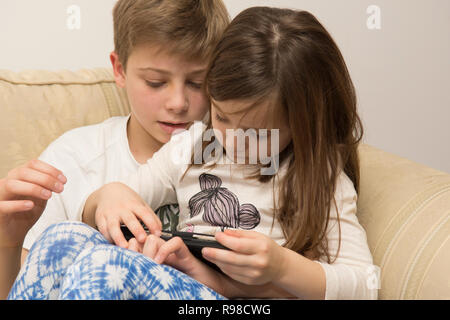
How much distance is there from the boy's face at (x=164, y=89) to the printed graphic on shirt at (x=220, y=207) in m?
0.14

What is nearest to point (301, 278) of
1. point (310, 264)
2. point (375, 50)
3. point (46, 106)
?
point (310, 264)

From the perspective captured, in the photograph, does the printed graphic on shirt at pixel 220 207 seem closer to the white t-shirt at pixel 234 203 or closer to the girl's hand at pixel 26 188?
the white t-shirt at pixel 234 203

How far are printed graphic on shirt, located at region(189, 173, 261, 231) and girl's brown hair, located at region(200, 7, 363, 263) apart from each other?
5 cm

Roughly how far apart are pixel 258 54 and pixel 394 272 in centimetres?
43

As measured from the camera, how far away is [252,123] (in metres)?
0.88

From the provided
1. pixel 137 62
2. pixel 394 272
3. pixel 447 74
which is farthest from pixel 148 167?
pixel 447 74

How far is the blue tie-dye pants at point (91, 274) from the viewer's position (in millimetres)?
694

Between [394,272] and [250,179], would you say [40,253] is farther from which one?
[394,272]

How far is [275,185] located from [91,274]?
392 millimetres

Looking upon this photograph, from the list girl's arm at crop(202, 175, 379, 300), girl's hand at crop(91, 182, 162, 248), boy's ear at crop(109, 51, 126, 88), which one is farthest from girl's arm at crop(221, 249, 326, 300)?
boy's ear at crop(109, 51, 126, 88)

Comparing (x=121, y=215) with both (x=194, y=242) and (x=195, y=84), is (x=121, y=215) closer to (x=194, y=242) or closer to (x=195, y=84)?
(x=194, y=242)

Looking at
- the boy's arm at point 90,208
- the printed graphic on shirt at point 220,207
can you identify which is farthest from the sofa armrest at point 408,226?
the boy's arm at point 90,208
